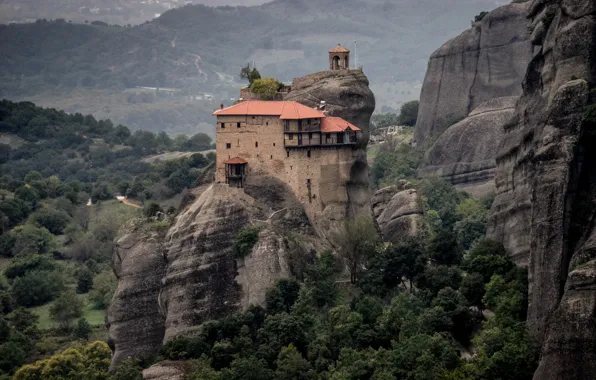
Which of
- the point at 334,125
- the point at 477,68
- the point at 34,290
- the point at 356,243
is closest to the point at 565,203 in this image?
the point at 356,243

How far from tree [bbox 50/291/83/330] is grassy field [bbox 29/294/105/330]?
0.56 meters

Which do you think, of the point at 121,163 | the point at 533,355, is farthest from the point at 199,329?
the point at 121,163

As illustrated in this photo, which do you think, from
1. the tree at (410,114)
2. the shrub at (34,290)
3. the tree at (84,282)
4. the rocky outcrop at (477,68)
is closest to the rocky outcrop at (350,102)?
the shrub at (34,290)

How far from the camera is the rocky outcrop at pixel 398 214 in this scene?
85.1 metres

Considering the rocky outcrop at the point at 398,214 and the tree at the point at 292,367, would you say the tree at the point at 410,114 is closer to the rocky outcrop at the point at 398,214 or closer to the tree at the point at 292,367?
the rocky outcrop at the point at 398,214

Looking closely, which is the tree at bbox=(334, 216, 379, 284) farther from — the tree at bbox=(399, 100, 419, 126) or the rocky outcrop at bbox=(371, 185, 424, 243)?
the tree at bbox=(399, 100, 419, 126)

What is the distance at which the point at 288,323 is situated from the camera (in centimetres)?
7350

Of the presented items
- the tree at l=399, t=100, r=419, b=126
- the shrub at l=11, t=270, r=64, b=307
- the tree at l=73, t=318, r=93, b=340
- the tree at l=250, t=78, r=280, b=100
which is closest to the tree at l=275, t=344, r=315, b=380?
the tree at l=250, t=78, r=280, b=100

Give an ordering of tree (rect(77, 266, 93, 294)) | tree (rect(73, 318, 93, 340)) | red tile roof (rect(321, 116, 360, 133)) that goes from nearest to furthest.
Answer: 1. red tile roof (rect(321, 116, 360, 133))
2. tree (rect(73, 318, 93, 340))
3. tree (rect(77, 266, 93, 294))

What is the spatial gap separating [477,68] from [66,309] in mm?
35275

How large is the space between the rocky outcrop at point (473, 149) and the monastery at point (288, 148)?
30080 mm

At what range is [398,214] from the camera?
86938mm

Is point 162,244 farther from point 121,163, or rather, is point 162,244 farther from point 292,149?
Answer: point 121,163

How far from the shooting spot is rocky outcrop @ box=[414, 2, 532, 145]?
118250 mm
